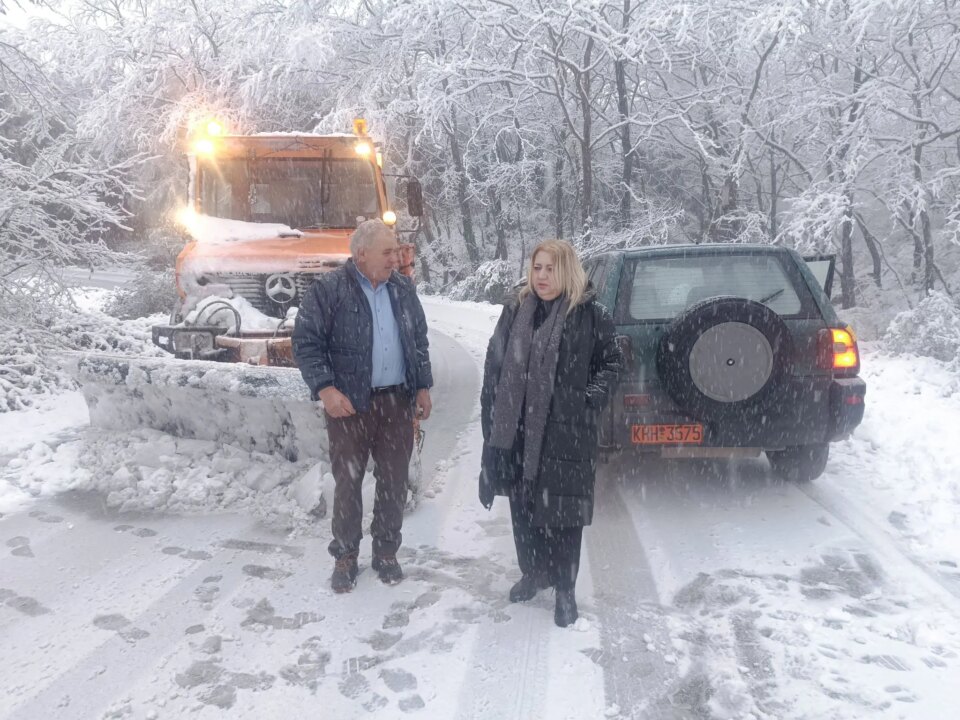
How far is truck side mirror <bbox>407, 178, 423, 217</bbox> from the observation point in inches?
293

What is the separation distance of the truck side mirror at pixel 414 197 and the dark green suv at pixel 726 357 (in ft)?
10.3

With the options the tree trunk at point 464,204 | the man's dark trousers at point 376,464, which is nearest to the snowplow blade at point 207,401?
the man's dark trousers at point 376,464

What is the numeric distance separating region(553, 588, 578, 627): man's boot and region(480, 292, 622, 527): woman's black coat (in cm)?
34

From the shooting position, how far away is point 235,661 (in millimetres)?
2984

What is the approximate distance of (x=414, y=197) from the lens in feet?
24.5

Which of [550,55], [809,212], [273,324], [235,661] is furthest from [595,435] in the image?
[550,55]

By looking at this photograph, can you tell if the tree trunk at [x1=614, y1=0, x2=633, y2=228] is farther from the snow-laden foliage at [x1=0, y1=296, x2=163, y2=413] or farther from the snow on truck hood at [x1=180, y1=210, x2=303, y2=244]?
the snow-laden foliage at [x1=0, y1=296, x2=163, y2=413]

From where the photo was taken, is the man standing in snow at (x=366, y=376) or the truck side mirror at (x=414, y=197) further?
the truck side mirror at (x=414, y=197)

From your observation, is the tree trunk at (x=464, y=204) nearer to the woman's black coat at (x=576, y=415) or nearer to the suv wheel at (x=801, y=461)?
the suv wheel at (x=801, y=461)

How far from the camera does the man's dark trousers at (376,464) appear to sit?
3.60m

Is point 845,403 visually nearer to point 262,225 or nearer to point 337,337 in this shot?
point 337,337

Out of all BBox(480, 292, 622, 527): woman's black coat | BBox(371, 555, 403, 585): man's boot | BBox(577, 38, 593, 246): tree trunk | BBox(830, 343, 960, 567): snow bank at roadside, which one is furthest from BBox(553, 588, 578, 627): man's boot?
BBox(577, 38, 593, 246): tree trunk

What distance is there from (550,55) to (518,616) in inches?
623

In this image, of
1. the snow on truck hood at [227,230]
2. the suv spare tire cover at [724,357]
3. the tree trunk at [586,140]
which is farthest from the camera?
the tree trunk at [586,140]
